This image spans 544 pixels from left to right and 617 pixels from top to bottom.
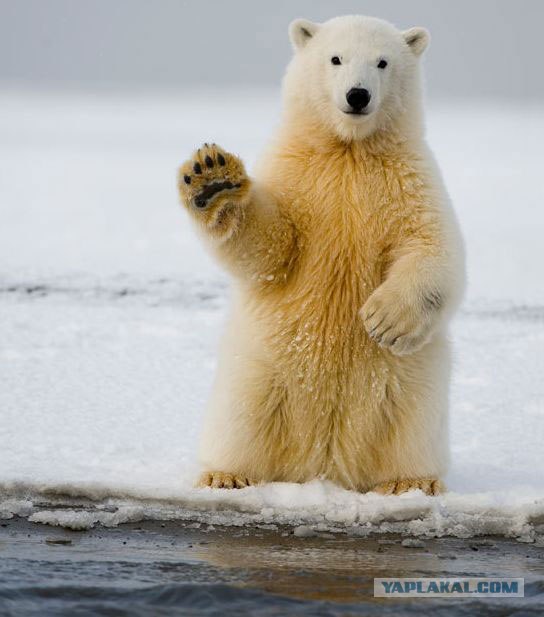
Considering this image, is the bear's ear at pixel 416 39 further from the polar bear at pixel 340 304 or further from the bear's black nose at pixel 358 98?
the bear's black nose at pixel 358 98

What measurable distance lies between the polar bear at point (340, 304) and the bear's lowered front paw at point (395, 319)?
0.03 meters

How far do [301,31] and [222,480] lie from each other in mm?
1725

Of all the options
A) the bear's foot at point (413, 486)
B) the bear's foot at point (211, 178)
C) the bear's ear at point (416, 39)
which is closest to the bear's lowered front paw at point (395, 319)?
the bear's foot at point (413, 486)

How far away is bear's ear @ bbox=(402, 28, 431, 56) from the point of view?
4430mm

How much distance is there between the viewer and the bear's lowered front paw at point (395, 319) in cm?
391

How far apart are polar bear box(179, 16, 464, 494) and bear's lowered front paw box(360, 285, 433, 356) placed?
0.11ft

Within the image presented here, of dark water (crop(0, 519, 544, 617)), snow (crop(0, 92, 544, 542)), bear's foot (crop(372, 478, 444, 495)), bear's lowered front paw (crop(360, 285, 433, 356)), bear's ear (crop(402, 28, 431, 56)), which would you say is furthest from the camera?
bear's ear (crop(402, 28, 431, 56))

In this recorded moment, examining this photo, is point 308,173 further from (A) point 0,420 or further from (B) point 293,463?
(A) point 0,420

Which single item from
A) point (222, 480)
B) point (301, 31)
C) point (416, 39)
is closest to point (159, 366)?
point (222, 480)

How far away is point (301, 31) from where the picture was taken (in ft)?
14.6

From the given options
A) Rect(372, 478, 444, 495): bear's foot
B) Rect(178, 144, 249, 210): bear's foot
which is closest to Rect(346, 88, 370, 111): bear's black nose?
Rect(178, 144, 249, 210): bear's foot

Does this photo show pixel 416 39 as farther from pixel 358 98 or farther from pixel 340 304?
pixel 340 304

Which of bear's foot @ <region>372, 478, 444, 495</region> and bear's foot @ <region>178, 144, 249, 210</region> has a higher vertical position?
bear's foot @ <region>178, 144, 249, 210</region>

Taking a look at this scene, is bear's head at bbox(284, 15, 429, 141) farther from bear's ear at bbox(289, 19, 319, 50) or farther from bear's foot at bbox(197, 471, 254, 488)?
bear's foot at bbox(197, 471, 254, 488)
